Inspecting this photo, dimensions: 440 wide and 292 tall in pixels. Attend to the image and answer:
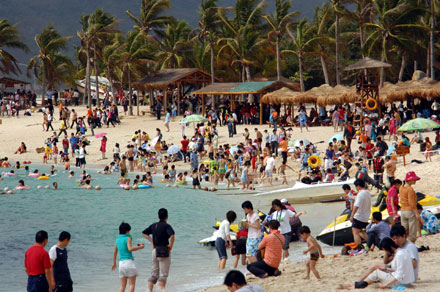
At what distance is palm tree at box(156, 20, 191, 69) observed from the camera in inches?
1991

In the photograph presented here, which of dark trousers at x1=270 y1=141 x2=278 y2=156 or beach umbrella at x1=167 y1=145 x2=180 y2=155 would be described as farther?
beach umbrella at x1=167 y1=145 x2=180 y2=155

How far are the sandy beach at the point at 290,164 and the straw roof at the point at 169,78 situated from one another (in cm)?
223

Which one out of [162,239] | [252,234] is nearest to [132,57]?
[252,234]

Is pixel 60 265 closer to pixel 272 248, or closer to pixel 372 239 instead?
pixel 272 248

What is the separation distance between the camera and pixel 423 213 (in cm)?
1294

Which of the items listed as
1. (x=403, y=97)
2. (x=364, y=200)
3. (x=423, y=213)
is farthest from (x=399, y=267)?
(x=403, y=97)

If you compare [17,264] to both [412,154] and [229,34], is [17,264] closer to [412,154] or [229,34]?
[412,154]

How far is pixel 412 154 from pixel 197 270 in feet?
45.3

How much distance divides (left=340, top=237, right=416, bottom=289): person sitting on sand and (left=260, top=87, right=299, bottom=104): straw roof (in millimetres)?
26839

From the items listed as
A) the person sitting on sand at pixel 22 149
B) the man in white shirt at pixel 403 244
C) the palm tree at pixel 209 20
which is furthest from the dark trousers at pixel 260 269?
the palm tree at pixel 209 20

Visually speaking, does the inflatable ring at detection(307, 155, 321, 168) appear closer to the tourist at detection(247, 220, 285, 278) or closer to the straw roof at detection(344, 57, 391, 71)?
the straw roof at detection(344, 57, 391, 71)

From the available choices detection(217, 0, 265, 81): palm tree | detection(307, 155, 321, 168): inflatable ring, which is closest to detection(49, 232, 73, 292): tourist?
detection(307, 155, 321, 168): inflatable ring

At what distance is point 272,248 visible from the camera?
955 cm

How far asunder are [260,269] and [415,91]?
Result: 79.5 ft
